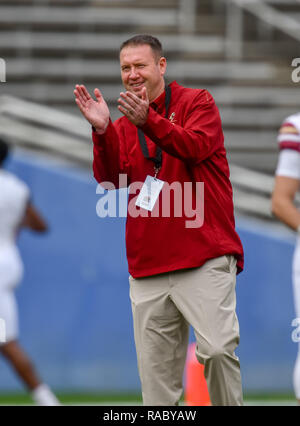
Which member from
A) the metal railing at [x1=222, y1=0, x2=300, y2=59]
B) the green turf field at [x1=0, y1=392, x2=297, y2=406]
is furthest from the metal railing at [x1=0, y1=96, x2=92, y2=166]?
the green turf field at [x1=0, y1=392, x2=297, y2=406]

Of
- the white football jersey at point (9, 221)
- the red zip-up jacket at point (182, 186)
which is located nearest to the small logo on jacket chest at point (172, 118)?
the red zip-up jacket at point (182, 186)

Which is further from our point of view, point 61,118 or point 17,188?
point 61,118

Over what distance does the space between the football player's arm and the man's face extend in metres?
0.82

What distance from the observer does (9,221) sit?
666 cm

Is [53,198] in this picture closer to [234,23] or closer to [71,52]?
[71,52]

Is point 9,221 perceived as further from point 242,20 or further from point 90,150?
point 242,20

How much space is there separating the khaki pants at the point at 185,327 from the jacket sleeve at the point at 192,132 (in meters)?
0.46

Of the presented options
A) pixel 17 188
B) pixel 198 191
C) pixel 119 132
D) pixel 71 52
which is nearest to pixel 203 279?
pixel 198 191

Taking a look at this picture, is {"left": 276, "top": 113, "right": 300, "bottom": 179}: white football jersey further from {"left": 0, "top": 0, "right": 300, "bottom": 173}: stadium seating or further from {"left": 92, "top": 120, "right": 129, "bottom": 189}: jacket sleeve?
{"left": 0, "top": 0, "right": 300, "bottom": 173}: stadium seating

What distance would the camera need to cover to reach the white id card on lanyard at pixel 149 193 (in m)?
3.79

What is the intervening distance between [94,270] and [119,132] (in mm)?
4289

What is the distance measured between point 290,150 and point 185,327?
3.14ft

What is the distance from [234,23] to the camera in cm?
1056

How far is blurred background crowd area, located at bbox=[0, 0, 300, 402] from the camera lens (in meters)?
8.12
